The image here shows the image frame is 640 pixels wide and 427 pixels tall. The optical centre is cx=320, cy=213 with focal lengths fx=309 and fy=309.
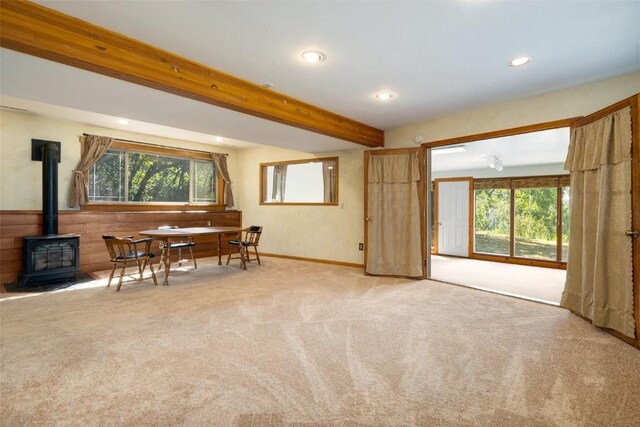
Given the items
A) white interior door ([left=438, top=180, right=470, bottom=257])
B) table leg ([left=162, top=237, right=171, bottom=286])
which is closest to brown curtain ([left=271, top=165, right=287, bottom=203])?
table leg ([left=162, top=237, right=171, bottom=286])

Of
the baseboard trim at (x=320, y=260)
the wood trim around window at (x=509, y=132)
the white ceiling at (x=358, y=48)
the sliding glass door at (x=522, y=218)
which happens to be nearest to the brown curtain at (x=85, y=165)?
the white ceiling at (x=358, y=48)

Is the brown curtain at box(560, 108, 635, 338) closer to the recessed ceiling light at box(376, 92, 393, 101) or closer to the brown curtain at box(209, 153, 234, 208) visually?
the recessed ceiling light at box(376, 92, 393, 101)

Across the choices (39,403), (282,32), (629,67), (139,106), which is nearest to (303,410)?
(39,403)

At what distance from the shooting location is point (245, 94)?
10.4 ft

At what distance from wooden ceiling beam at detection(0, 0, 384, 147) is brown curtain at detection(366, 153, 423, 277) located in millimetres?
1842

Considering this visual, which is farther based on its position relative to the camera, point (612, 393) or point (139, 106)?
point (139, 106)

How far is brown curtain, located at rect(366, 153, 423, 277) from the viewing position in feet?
15.6

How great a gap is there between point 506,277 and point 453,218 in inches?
114

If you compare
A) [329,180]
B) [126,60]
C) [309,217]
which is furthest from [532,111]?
[126,60]

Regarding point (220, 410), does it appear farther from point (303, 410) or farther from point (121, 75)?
point (121, 75)

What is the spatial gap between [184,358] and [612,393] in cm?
282

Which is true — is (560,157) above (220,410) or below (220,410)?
above

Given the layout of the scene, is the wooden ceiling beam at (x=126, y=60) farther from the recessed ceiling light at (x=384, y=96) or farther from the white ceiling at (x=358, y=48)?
the recessed ceiling light at (x=384, y=96)

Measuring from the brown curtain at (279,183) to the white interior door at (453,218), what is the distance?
13.9 ft
